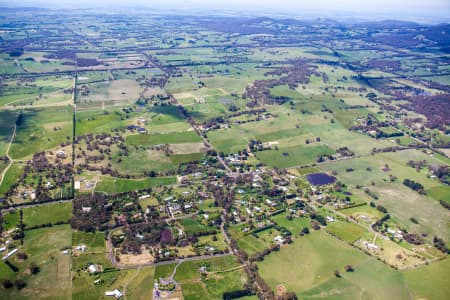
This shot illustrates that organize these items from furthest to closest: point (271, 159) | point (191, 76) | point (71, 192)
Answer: point (191, 76) < point (271, 159) < point (71, 192)

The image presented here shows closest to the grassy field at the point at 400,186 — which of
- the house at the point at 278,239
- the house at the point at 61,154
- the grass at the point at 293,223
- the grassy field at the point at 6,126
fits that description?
the grass at the point at 293,223

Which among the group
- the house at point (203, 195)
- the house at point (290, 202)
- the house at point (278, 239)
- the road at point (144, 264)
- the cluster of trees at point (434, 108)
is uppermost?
the cluster of trees at point (434, 108)

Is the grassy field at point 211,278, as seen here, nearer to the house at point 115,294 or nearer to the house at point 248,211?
the house at point 115,294

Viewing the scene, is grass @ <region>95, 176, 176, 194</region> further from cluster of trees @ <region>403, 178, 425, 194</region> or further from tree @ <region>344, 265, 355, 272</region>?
cluster of trees @ <region>403, 178, 425, 194</region>

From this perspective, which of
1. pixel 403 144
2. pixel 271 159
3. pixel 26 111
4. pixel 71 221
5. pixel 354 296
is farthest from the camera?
pixel 26 111

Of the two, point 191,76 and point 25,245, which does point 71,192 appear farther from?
point 191,76

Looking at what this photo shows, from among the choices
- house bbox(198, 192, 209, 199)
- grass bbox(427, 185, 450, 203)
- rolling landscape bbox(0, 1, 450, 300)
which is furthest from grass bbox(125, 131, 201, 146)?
grass bbox(427, 185, 450, 203)

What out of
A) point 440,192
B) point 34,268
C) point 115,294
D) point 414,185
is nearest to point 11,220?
point 34,268

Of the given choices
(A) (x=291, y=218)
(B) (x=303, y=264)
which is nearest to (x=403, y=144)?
(A) (x=291, y=218)
